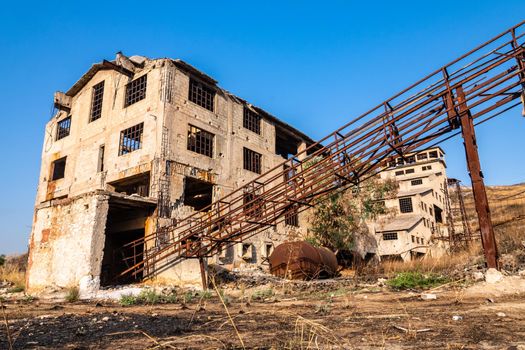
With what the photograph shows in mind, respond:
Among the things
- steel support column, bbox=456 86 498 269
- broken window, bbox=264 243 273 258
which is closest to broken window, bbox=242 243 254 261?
broken window, bbox=264 243 273 258

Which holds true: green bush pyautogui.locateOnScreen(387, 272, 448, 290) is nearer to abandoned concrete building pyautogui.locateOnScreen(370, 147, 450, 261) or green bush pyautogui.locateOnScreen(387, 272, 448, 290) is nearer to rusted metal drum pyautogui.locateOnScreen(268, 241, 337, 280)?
rusted metal drum pyautogui.locateOnScreen(268, 241, 337, 280)

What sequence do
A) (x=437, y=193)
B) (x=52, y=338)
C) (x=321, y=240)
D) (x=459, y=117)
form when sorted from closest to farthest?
(x=52, y=338) → (x=459, y=117) → (x=321, y=240) → (x=437, y=193)

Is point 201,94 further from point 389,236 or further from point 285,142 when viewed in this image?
point 389,236

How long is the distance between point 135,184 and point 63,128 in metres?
7.77

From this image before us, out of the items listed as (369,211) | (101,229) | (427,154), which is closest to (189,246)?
(101,229)

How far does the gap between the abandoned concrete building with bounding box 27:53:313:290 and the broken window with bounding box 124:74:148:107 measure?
62mm

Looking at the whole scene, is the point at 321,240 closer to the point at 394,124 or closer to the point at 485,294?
the point at 394,124

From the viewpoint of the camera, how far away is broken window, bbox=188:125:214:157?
18.3 m

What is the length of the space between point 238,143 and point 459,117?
1288 centimetres

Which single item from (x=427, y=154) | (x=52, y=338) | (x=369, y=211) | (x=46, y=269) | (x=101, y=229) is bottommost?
(x=52, y=338)

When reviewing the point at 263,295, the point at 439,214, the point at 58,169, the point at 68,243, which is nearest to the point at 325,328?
the point at 263,295

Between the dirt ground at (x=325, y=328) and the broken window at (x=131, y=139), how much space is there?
41.2 feet

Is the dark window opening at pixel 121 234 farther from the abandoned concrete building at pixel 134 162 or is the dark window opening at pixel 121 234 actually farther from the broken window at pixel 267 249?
the broken window at pixel 267 249

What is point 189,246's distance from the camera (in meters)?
12.6
